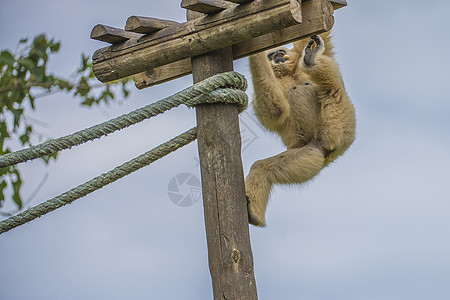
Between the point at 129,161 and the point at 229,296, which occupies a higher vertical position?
the point at 129,161

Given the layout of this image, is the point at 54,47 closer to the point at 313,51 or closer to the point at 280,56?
the point at 313,51

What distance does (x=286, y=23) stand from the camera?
139 inches

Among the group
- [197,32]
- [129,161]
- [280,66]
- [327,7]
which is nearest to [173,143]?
[129,161]

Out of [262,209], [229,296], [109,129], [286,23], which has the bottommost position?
[229,296]

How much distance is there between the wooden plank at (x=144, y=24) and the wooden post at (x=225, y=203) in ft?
1.68

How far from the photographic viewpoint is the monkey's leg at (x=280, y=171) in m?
4.83

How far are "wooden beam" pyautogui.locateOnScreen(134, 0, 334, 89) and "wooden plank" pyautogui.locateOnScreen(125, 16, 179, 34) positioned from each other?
0.43 meters

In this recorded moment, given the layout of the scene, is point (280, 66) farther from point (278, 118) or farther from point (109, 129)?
point (109, 129)

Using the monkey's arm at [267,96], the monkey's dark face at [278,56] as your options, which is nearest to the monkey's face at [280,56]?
the monkey's dark face at [278,56]

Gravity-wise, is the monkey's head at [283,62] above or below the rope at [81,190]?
above

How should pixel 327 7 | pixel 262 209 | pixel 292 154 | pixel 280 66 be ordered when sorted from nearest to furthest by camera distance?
pixel 327 7
pixel 262 209
pixel 292 154
pixel 280 66

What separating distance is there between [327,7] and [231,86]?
746 millimetres

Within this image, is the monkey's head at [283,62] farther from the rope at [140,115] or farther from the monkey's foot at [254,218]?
the rope at [140,115]

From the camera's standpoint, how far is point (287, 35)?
12.9ft
